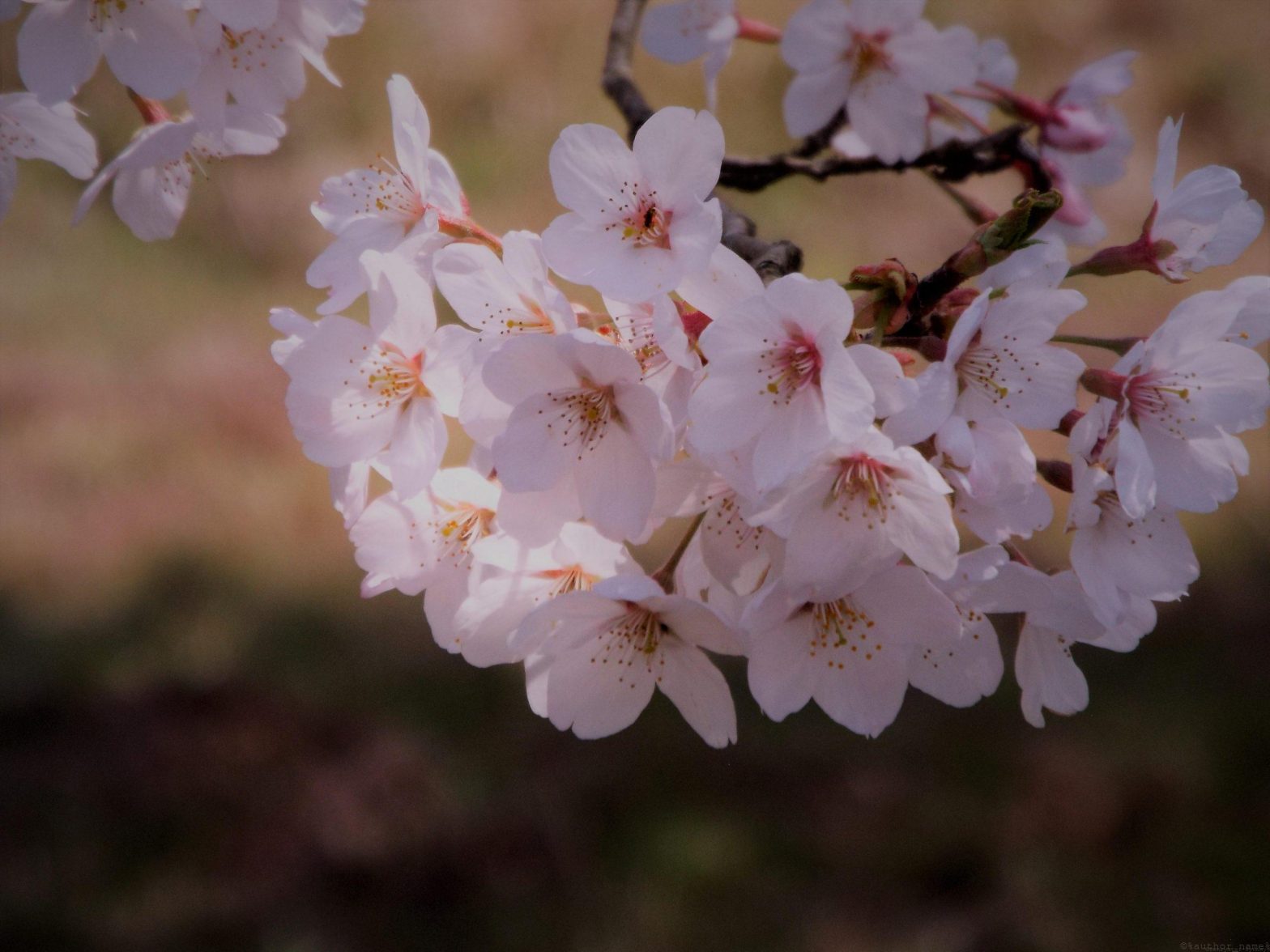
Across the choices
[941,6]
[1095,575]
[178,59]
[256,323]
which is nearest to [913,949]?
[1095,575]

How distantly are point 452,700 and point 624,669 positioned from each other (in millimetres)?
2016

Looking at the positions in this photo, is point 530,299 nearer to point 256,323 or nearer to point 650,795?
point 650,795

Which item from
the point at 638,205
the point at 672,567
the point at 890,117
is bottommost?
the point at 672,567

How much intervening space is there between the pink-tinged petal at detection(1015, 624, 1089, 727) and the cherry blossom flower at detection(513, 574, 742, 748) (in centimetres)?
23

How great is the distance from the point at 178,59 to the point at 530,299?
396 millimetres

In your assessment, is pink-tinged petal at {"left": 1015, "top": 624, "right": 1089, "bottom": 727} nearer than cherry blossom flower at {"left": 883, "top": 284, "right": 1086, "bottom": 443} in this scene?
No

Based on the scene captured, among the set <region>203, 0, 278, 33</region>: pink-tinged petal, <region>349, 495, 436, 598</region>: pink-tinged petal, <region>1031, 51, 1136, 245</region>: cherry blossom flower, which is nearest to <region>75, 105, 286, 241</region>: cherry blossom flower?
<region>203, 0, 278, 33</region>: pink-tinged petal

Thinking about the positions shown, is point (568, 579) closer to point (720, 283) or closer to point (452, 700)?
point (720, 283)

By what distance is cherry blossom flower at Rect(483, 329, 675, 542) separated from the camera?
676 mm

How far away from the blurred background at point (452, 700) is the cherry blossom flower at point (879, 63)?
163 cm

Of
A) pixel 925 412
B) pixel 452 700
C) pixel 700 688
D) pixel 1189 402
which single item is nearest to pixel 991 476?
pixel 925 412

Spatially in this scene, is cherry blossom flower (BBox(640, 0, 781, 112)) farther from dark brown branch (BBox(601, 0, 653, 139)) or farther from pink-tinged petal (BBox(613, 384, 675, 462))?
pink-tinged petal (BBox(613, 384, 675, 462))

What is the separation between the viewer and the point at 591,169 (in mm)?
762

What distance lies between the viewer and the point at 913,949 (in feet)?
7.13
